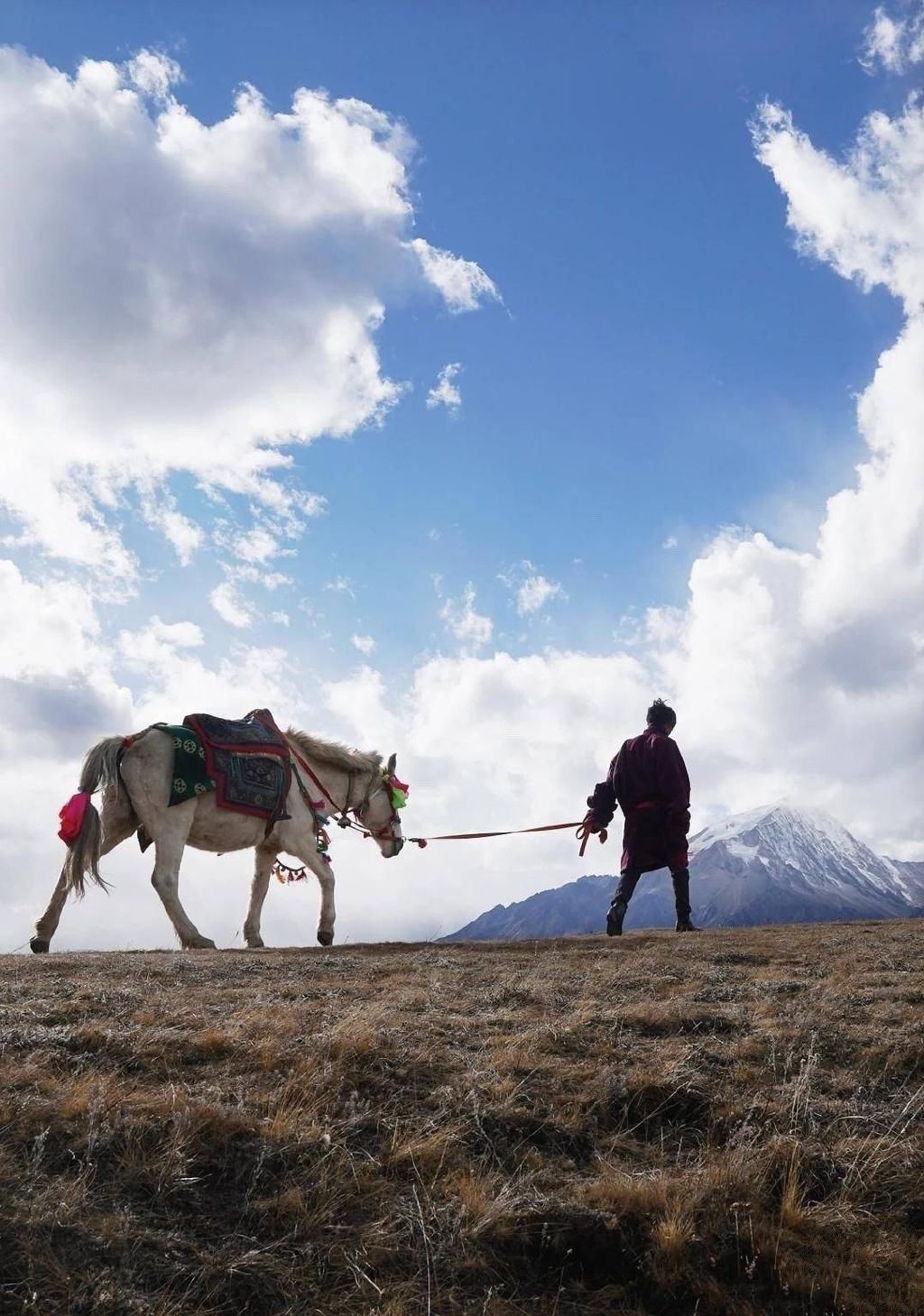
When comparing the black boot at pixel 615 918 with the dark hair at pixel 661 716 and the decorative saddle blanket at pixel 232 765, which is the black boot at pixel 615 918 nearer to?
the dark hair at pixel 661 716

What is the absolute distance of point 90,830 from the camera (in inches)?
438

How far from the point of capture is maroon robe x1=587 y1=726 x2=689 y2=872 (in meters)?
12.8

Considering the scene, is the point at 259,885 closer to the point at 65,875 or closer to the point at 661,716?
the point at 65,875

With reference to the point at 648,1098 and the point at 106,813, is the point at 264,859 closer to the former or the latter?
the point at 106,813

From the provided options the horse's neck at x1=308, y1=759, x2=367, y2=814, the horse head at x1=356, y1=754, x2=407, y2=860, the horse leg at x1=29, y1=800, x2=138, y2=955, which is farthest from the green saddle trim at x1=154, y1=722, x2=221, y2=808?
the horse head at x1=356, y1=754, x2=407, y2=860

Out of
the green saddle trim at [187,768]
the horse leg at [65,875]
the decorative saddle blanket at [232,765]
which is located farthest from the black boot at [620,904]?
the horse leg at [65,875]

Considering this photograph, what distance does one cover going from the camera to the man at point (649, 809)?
12.7 metres

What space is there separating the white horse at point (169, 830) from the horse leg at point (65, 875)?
11 millimetres

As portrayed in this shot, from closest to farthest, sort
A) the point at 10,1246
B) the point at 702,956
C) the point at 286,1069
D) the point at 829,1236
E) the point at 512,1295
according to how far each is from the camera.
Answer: the point at 10,1246, the point at 512,1295, the point at 829,1236, the point at 286,1069, the point at 702,956

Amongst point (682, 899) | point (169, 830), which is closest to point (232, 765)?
point (169, 830)

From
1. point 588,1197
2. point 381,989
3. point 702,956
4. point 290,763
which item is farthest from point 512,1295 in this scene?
point 290,763

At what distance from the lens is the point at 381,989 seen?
688cm

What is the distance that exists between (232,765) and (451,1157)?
8664 millimetres

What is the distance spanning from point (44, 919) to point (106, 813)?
4.64 ft
